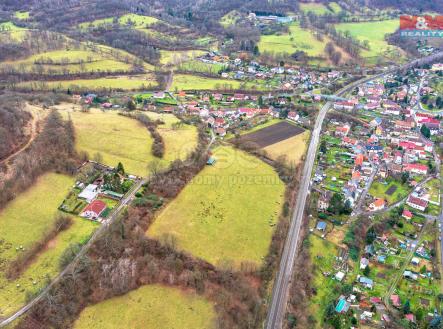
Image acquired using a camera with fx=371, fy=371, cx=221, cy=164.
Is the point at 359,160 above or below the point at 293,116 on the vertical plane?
below

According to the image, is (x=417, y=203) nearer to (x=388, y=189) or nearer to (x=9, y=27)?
(x=388, y=189)

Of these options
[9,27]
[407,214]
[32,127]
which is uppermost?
[9,27]

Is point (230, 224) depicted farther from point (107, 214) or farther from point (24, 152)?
point (24, 152)

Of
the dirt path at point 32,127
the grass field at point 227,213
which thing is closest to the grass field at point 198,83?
the dirt path at point 32,127

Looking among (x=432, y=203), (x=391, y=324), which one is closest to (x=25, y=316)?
(x=391, y=324)

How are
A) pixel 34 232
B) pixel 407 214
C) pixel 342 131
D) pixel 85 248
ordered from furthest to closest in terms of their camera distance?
pixel 342 131, pixel 407 214, pixel 34 232, pixel 85 248

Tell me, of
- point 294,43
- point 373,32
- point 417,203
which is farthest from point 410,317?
point 373,32

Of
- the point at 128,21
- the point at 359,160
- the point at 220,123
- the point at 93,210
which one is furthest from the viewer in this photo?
the point at 128,21

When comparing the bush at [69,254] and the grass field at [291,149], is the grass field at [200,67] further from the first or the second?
the bush at [69,254]
